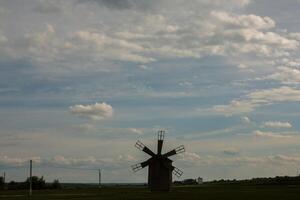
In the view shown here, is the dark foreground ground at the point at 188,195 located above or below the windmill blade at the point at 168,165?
below

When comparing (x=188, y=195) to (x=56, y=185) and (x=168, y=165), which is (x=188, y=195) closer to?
(x=168, y=165)

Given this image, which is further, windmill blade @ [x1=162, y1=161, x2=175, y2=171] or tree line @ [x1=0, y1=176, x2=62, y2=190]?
tree line @ [x1=0, y1=176, x2=62, y2=190]

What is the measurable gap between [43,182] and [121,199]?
239 ft

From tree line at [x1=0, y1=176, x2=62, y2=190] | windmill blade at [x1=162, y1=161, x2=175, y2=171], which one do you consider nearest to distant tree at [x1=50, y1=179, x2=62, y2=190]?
tree line at [x1=0, y1=176, x2=62, y2=190]

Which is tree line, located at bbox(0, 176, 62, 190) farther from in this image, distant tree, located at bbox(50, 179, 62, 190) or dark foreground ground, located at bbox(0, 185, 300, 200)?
dark foreground ground, located at bbox(0, 185, 300, 200)

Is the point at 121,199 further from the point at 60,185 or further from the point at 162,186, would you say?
the point at 60,185

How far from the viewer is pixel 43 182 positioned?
128500mm

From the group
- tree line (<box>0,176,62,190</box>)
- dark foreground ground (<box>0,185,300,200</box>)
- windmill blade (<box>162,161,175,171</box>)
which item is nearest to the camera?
dark foreground ground (<box>0,185,300,200</box>)

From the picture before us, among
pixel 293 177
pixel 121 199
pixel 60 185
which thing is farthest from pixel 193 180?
pixel 121 199

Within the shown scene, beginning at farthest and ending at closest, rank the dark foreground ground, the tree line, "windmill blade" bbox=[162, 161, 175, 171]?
the tree line
"windmill blade" bbox=[162, 161, 175, 171]
the dark foreground ground

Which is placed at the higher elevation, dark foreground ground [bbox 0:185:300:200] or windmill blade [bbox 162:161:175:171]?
windmill blade [bbox 162:161:175:171]

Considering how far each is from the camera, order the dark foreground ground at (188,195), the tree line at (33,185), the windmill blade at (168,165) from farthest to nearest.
Result: 1. the tree line at (33,185)
2. the windmill blade at (168,165)
3. the dark foreground ground at (188,195)

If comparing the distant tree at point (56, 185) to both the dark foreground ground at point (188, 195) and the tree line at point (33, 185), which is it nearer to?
the tree line at point (33, 185)

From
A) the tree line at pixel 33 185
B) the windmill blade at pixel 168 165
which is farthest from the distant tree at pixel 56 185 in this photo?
the windmill blade at pixel 168 165
